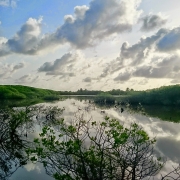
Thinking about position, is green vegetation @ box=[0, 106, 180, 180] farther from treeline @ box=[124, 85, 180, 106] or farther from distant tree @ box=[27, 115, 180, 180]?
treeline @ box=[124, 85, 180, 106]

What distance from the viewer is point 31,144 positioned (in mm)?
22203

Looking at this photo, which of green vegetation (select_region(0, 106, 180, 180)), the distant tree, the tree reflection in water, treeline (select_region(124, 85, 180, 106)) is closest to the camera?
the distant tree

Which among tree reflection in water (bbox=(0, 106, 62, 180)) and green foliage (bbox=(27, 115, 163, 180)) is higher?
green foliage (bbox=(27, 115, 163, 180))

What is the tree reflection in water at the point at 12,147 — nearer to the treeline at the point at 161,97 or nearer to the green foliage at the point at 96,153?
the green foliage at the point at 96,153

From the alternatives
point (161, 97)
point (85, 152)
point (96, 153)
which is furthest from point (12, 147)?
point (161, 97)

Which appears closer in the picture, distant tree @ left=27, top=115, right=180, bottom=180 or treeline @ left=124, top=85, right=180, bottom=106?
distant tree @ left=27, top=115, right=180, bottom=180

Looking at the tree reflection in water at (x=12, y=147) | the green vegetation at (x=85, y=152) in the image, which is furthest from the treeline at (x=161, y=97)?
the tree reflection in water at (x=12, y=147)

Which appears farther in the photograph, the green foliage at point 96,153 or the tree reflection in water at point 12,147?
the tree reflection in water at point 12,147

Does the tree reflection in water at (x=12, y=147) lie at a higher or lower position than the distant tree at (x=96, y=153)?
lower

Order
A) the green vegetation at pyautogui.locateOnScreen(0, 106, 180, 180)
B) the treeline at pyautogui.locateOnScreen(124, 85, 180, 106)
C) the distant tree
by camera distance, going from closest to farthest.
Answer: the distant tree
the green vegetation at pyautogui.locateOnScreen(0, 106, 180, 180)
the treeline at pyautogui.locateOnScreen(124, 85, 180, 106)

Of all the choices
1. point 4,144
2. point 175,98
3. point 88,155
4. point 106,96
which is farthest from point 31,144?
point 106,96

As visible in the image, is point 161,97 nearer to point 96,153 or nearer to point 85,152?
point 96,153

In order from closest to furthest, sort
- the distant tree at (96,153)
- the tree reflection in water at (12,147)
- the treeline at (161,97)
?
1. the distant tree at (96,153)
2. the tree reflection in water at (12,147)
3. the treeline at (161,97)

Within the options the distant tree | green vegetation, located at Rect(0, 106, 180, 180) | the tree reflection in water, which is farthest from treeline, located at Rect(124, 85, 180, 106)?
the distant tree
